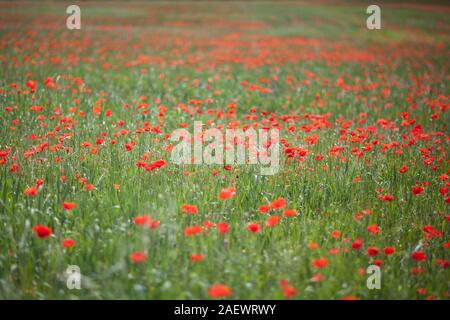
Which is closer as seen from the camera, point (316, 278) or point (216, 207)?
point (316, 278)

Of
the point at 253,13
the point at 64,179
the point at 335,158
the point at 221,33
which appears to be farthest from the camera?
the point at 253,13

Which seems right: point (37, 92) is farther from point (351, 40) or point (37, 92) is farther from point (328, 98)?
point (351, 40)

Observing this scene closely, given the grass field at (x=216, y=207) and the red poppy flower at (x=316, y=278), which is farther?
the grass field at (x=216, y=207)

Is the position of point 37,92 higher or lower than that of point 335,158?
higher

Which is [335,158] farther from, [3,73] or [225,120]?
Result: [3,73]

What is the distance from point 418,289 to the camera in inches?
101

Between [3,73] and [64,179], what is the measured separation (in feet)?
19.0

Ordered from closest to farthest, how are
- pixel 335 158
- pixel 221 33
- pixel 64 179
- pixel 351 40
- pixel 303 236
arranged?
1. pixel 303 236
2. pixel 64 179
3. pixel 335 158
4. pixel 351 40
5. pixel 221 33

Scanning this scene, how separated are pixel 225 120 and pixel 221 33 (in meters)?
14.7

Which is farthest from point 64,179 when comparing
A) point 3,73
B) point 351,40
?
point 351,40

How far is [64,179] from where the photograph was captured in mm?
3543

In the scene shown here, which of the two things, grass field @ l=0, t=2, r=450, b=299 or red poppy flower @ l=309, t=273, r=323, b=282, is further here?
Result: grass field @ l=0, t=2, r=450, b=299

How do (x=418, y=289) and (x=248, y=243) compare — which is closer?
(x=418, y=289)
